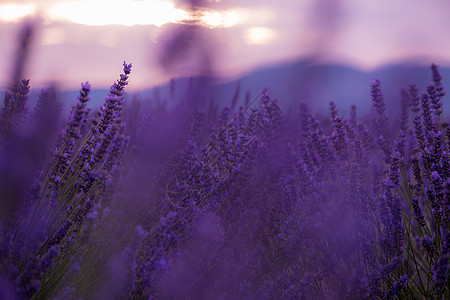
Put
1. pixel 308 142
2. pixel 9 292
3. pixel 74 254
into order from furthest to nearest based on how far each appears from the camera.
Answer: pixel 308 142 < pixel 74 254 < pixel 9 292

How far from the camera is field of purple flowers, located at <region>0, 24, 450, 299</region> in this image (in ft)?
3.96

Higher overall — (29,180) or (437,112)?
(437,112)

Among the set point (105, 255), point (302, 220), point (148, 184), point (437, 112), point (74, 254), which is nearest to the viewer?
point (74, 254)

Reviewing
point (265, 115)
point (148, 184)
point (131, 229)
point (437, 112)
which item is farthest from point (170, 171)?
point (437, 112)

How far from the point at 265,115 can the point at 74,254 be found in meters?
1.18

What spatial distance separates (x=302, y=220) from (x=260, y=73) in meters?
11.8

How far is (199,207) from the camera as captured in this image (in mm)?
1719

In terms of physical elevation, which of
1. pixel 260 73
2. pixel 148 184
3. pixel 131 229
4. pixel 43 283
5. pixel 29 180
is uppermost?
pixel 260 73

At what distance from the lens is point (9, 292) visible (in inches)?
40.7

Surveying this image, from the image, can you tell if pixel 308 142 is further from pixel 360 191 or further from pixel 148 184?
pixel 148 184

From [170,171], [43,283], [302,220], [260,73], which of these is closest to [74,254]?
[43,283]

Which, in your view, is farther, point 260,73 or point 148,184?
point 260,73

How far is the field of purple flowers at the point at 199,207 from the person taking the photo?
3.96ft

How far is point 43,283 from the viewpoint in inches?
50.6
